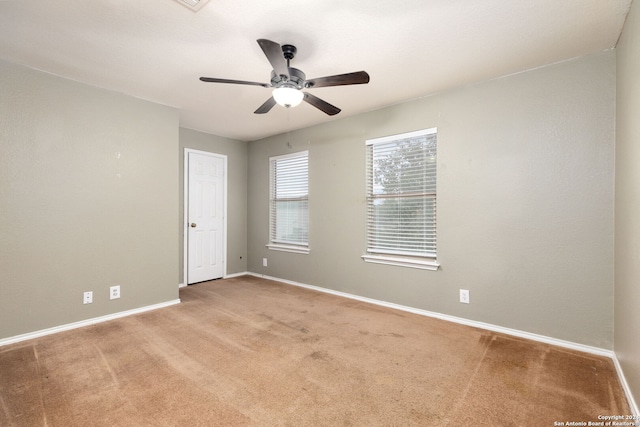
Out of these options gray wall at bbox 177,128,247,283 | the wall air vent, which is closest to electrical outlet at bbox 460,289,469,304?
the wall air vent

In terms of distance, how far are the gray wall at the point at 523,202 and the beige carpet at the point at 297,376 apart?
36 centimetres

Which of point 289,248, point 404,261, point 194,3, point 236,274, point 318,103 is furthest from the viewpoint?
point 236,274

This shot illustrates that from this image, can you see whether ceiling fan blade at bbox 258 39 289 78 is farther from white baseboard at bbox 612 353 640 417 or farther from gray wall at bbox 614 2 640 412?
white baseboard at bbox 612 353 640 417

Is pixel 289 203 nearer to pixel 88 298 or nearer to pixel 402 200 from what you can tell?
pixel 402 200

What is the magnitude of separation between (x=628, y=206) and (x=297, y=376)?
2521 mm

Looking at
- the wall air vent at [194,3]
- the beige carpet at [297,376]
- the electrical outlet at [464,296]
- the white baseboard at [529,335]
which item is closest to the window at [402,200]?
the electrical outlet at [464,296]

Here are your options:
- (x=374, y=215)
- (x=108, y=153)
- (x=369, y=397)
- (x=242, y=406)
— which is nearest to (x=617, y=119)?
(x=374, y=215)

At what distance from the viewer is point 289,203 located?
492 centimetres

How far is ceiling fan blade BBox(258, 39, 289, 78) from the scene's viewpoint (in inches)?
68.9

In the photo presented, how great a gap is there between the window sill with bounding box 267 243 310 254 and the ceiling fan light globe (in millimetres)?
2694

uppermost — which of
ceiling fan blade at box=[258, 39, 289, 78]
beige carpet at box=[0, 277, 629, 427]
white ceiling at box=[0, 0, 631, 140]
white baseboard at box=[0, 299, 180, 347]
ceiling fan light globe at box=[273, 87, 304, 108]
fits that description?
white ceiling at box=[0, 0, 631, 140]

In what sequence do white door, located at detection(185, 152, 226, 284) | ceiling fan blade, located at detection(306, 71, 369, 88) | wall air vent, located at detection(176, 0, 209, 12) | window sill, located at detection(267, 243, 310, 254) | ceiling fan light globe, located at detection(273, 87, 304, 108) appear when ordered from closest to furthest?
wall air vent, located at detection(176, 0, 209, 12) → ceiling fan blade, located at detection(306, 71, 369, 88) → ceiling fan light globe, located at detection(273, 87, 304, 108) → window sill, located at detection(267, 243, 310, 254) → white door, located at detection(185, 152, 226, 284)

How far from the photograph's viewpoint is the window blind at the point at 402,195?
3.37m

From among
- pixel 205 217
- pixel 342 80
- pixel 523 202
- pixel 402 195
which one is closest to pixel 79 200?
pixel 205 217
